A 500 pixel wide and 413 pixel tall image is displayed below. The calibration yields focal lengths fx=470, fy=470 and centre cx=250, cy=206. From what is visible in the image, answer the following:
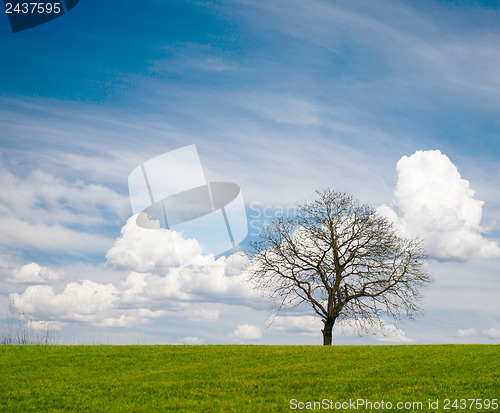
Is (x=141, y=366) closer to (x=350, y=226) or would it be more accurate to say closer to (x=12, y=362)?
(x=12, y=362)

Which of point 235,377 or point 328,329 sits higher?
point 328,329

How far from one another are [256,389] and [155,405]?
377cm

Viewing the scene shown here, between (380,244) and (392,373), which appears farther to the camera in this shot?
(380,244)

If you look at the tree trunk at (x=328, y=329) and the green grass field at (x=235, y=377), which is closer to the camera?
the green grass field at (x=235, y=377)

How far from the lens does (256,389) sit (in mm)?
17188

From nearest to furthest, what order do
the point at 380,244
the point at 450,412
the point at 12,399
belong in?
the point at 450,412
the point at 12,399
the point at 380,244

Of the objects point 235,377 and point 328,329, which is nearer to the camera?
point 235,377

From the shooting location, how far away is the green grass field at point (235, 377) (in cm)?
1562

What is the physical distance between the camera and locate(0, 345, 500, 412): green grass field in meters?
15.6

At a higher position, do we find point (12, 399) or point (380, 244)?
point (380, 244)

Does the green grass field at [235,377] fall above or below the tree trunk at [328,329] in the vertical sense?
below

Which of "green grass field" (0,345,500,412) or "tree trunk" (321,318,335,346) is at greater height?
"tree trunk" (321,318,335,346)

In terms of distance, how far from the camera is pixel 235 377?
19.3 metres

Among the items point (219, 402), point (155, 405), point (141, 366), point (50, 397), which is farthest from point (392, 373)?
point (50, 397)
